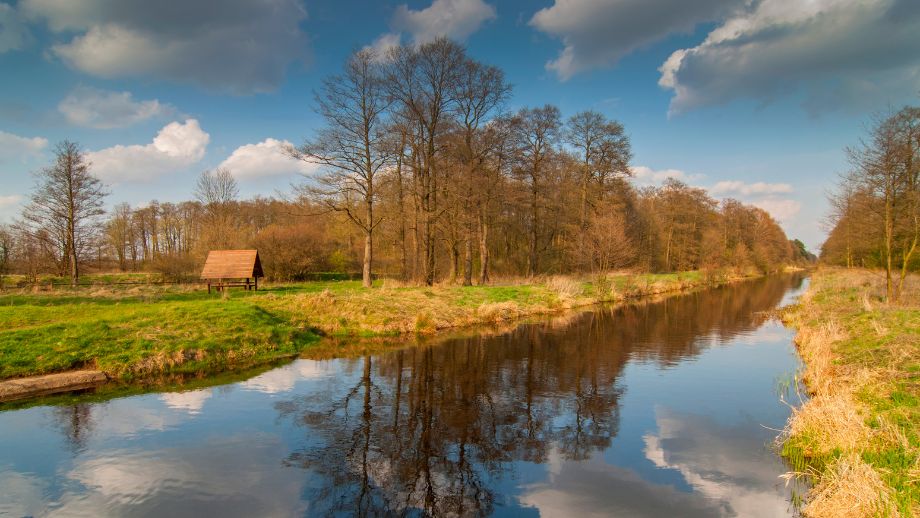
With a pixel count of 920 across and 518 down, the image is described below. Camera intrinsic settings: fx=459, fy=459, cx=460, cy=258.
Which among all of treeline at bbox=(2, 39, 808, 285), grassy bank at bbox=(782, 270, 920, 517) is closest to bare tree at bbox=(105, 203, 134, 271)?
treeline at bbox=(2, 39, 808, 285)

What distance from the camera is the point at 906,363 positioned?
920 cm

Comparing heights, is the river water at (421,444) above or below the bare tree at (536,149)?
below

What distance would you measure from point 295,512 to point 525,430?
433 centimetres

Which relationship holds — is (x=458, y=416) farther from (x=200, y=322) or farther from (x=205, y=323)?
(x=200, y=322)

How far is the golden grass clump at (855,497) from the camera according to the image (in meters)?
4.89

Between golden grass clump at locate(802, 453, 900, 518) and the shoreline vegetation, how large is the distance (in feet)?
41.1

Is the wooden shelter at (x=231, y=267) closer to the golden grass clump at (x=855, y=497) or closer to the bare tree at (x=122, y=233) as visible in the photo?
the golden grass clump at (x=855, y=497)

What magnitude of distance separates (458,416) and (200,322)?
9580 millimetres

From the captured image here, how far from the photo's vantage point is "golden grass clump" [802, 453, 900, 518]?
4895mm

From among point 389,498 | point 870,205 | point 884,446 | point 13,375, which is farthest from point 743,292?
point 13,375

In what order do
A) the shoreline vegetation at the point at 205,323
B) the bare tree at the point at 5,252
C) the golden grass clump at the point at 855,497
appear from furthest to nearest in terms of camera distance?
1. the bare tree at the point at 5,252
2. the shoreline vegetation at the point at 205,323
3. the golden grass clump at the point at 855,497

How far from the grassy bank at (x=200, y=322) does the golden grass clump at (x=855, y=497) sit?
13.2 m

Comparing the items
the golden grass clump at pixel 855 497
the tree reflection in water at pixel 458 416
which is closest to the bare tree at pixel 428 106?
the tree reflection in water at pixel 458 416

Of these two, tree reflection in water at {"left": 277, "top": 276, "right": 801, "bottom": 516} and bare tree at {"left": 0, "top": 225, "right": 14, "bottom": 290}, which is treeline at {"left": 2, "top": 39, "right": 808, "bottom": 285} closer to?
bare tree at {"left": 0, "top": 225, "right": 14, "bottom": 290}
